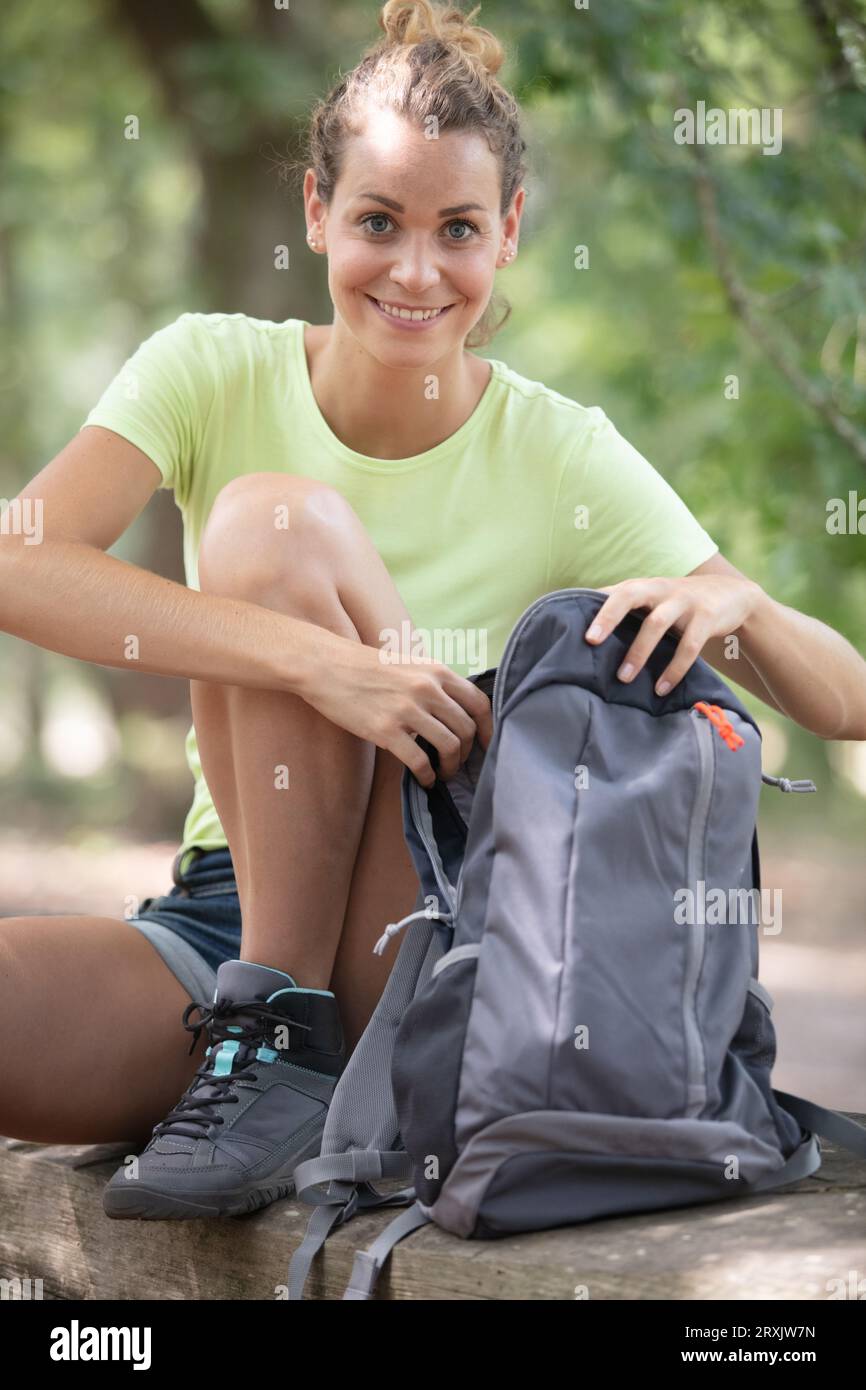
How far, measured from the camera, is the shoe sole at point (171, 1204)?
5.04 feet

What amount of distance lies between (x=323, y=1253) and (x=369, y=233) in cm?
127

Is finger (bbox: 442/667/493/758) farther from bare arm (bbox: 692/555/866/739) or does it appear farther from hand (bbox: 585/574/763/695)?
bare arm (bbox: 692/555/866/739)

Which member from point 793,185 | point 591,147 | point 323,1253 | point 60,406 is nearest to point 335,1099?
point 323,1253

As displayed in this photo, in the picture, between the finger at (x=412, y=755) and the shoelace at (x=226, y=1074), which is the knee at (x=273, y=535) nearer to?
the finger at (x=412, y=755)

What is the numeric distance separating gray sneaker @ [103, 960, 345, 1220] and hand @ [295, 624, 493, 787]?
298mm

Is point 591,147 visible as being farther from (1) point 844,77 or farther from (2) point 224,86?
(1) point 844,77

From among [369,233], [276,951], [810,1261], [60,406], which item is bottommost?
[810,1261]

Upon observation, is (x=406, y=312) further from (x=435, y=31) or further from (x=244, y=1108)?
(x=244, y=1108)

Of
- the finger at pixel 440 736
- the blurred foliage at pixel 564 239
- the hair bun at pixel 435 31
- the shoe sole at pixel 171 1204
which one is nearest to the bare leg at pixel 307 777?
the finger at pixel 440 736

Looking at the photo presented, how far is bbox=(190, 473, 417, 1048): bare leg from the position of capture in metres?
1.71

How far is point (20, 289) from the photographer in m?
10.7

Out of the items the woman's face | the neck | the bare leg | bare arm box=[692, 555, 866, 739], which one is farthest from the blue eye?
bare arm box=[692, 555, 866, 739]

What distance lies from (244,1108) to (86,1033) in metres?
0.24

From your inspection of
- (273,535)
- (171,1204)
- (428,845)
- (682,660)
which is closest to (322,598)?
(273,535)
